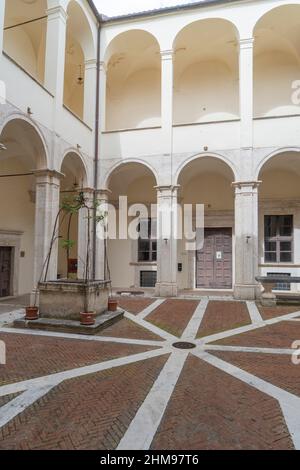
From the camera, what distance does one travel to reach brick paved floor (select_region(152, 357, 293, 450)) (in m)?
3.27

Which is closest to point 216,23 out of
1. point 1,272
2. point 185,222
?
point 185,222

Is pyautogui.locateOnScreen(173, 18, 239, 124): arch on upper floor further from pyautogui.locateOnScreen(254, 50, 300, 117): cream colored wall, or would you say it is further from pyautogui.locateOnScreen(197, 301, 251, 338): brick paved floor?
pyautogui.locateOnScreen(197, 301, 251, 338): brick paved floor

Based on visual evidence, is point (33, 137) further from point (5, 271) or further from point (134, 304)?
point (134, 304)

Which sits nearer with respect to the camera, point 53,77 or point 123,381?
point 123,381

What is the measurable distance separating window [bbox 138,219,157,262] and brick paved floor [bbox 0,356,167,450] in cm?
1147

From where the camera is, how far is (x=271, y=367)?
537 cm

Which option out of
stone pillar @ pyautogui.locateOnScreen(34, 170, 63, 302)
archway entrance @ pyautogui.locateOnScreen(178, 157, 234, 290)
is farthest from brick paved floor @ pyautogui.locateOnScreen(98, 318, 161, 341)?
archway entrance @ pyautogui.locateOnScreen(178, 157, 234, 290)

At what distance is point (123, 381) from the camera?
4.76 m

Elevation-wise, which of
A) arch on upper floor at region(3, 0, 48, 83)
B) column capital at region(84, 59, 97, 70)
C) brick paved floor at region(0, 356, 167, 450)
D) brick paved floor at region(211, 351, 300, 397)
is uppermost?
arch on upper floor at region(3, 0, 48, 83)

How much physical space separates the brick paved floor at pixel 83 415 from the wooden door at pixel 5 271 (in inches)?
382

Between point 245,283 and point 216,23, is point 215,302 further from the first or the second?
point 216,23

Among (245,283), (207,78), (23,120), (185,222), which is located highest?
(207,78)
